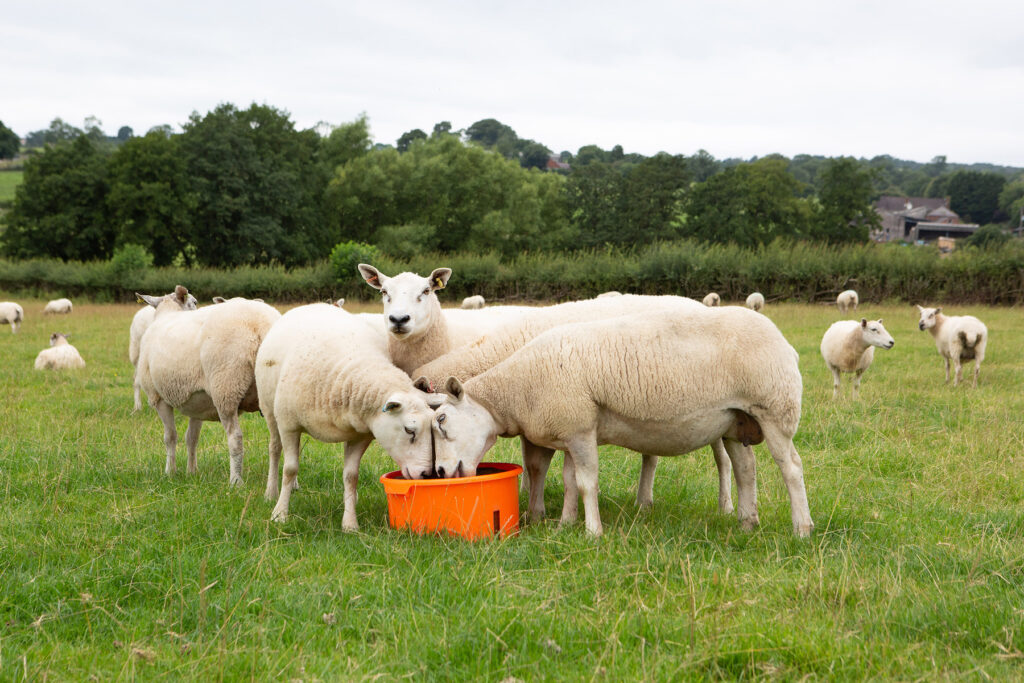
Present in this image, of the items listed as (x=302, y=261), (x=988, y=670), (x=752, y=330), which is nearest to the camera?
(x=988, y=670)

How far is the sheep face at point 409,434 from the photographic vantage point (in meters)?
5.39

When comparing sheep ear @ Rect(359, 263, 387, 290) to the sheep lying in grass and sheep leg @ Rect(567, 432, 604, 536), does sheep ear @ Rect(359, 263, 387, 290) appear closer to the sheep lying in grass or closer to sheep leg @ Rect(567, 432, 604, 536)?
the sheep lying in grass

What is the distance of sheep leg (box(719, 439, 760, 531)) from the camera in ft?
18.6

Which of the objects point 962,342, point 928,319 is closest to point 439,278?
point 962,342

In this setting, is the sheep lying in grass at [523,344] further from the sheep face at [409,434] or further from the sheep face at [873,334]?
the sheep face at [873,334]

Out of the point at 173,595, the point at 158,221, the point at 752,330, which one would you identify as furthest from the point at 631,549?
the point at 158,221

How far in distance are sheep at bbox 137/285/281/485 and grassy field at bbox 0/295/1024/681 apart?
1.45 feet

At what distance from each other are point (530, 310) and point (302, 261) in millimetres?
49244

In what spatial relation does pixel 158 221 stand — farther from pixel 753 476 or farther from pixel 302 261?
pixel 753 476

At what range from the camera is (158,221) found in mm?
46906

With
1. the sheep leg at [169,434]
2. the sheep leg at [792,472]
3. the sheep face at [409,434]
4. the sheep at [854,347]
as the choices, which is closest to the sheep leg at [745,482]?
the sheep leg at [792,472]

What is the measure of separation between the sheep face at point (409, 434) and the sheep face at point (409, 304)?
784mm

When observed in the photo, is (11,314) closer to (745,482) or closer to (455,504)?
(455,504)

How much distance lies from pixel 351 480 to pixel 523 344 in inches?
66.6
